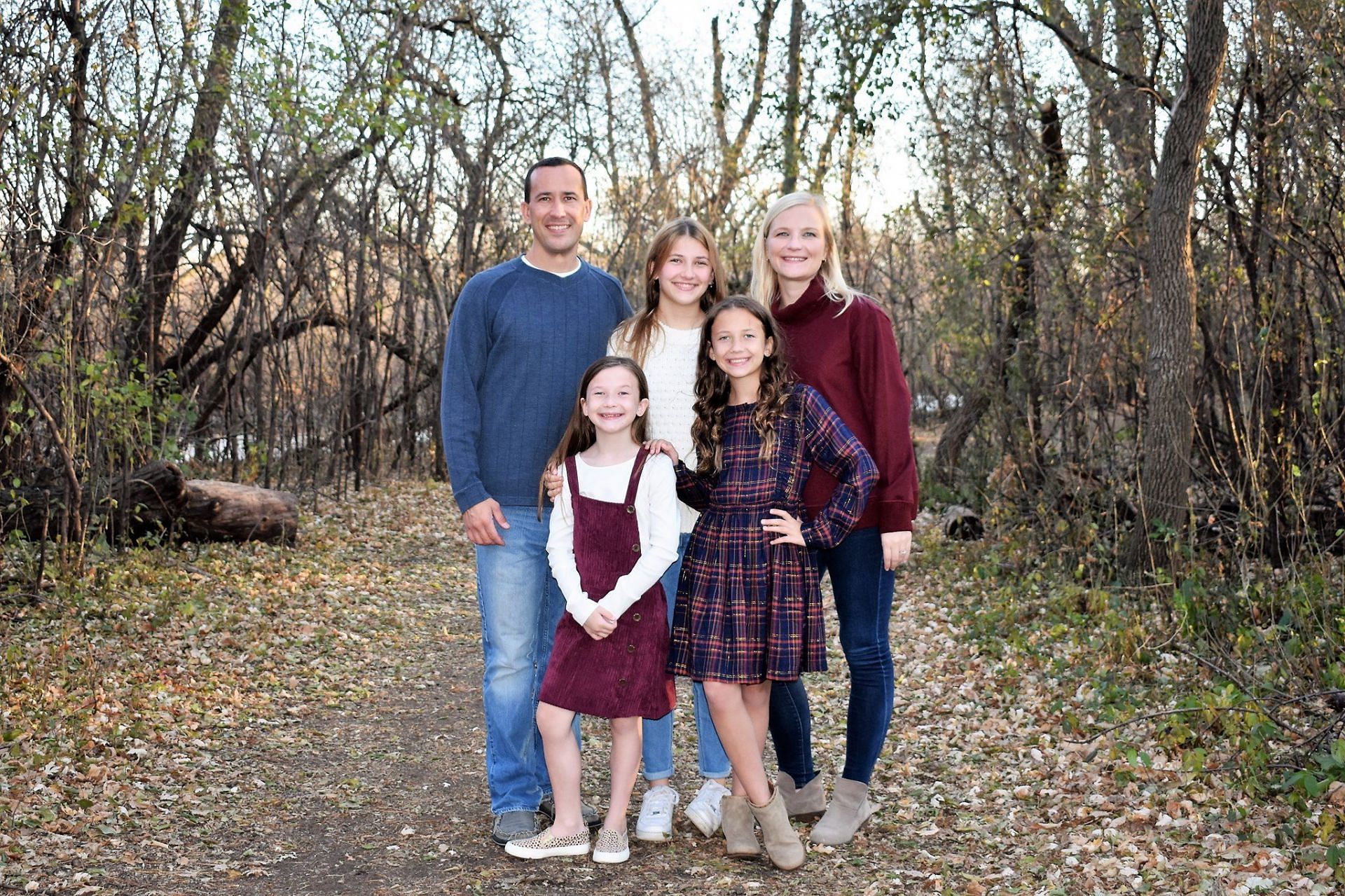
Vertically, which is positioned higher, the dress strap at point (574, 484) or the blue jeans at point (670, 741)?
the dress strap at point (574, 484)

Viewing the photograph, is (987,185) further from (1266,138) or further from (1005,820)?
(1005,820)

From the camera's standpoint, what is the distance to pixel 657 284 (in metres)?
3.92

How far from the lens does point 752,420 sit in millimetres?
3773

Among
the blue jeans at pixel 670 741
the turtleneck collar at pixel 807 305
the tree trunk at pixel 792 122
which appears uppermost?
the tree trunk at pixel 792 122

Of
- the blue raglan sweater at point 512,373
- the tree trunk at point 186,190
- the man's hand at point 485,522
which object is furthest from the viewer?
the tree trunk at point 186,190

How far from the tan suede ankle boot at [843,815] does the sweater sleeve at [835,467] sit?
926mm

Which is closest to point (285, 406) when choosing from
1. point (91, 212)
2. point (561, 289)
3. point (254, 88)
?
point (254, 88)

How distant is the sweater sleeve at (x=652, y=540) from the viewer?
3654mm

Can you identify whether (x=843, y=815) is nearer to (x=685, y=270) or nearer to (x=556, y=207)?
(x=685, y=270)

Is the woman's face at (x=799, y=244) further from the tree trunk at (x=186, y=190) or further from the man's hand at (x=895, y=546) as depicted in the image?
the tree trunk at (x=186, y=190)

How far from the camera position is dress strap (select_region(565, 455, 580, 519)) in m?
3.76

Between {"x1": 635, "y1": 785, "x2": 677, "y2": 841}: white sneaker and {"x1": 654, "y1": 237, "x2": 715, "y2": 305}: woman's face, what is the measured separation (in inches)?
66.2

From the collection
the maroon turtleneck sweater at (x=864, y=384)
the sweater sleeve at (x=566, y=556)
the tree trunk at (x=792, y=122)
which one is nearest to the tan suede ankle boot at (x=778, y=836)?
the sweater sleeve at (x=566, y=556)

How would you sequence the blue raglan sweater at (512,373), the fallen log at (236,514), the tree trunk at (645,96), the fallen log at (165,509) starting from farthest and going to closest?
the tree trunk at (645,96)
the fallen log at (236,514)
the fallen log at (165,509)
the blue raglan sweater at (512,373)
